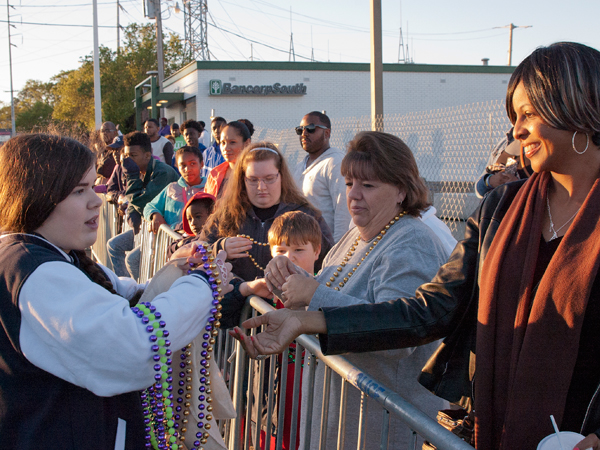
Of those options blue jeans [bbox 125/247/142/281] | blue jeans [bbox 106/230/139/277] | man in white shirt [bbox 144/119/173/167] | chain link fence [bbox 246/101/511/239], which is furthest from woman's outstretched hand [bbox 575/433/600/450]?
man in white shirt [bbox 144/119/173/167]

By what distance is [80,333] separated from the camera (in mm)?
1603

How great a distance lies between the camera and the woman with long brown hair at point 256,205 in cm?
378

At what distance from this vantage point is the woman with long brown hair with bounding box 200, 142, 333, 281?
3783mm

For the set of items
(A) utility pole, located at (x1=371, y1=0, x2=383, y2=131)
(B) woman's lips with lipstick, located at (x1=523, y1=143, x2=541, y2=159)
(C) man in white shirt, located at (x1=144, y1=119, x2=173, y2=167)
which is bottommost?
(B) woman's lips with lipstick, located at (x1=523, y1=143, x2=541, y2=159)

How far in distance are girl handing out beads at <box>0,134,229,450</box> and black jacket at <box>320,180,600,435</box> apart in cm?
51

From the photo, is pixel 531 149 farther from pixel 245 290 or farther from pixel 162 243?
pixel 162 243

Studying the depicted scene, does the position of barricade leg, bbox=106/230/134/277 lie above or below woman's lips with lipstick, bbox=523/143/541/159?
below

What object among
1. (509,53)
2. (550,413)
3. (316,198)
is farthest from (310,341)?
(509,53)

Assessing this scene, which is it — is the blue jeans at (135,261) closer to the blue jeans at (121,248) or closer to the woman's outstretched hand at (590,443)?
the blue jeans at (121,248)

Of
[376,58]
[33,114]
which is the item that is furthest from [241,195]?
[33,114]

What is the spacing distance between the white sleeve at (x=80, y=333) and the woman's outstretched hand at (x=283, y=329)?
444 millimetres

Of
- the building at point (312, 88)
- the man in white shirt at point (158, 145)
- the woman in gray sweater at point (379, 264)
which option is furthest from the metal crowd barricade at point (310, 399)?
the building at point (312, 88)

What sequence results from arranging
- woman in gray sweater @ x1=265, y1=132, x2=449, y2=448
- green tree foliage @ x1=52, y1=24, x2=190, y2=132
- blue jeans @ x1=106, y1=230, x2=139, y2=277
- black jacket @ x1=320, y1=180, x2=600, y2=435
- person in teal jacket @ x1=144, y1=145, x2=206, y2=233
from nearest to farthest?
1. black jacket @ x1=320, y1=180, x2=600, y2=435
2. woman in gray sweater @ x1=265, y1=132, x2=449, y2=448
3. person in teal jacket @ x1=144, y1=145, x2=206, y2=233
4. blue jeans @ x1=106, y1=230, x2=139, y2=277
5. green tree foliage @ x1=52, y1=24, x2=190, y2=132

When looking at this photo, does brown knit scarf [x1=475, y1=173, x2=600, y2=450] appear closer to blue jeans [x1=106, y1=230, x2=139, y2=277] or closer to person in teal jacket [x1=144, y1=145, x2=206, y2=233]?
person in teal jacket [x1=144, y1=145, x2=206, y2=233]
